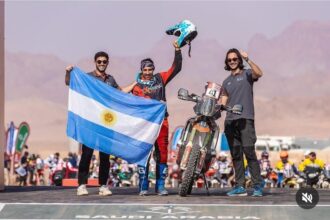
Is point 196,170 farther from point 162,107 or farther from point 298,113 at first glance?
point 298,113

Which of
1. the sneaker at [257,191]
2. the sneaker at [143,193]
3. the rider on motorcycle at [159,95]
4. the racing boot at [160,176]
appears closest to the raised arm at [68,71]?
the rider on motorcycle at [159,95]

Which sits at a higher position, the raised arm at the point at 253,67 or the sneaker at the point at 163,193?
the raised arm at the point at 253,67

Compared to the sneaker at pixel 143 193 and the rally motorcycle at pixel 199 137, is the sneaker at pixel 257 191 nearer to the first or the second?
the rally motorcycle at pixel 199 137

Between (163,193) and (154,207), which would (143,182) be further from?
(154,207)

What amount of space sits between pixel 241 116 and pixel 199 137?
1.98 ft

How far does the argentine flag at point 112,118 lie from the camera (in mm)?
11758

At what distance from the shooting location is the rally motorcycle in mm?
11273

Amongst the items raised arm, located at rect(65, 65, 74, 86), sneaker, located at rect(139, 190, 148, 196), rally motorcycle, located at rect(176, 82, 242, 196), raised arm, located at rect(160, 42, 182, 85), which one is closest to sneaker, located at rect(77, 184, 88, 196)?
sneaker, located at rect(139, 190, 148, 196)

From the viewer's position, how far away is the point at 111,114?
39.0ft

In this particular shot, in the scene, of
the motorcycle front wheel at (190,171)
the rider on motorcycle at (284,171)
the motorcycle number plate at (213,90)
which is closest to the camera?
the motorcycle front wheel at (190,171)

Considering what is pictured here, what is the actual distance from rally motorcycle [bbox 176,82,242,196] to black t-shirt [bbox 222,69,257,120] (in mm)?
177

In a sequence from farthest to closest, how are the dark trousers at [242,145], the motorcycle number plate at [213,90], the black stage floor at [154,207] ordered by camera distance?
1. the dark trousers at [242,145]
2. the motorcycle number plate at [213,90]
3. the black stage floor at [154,207]

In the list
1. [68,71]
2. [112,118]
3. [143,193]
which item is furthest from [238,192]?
[68,71]

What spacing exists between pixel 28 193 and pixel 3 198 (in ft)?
2.78
